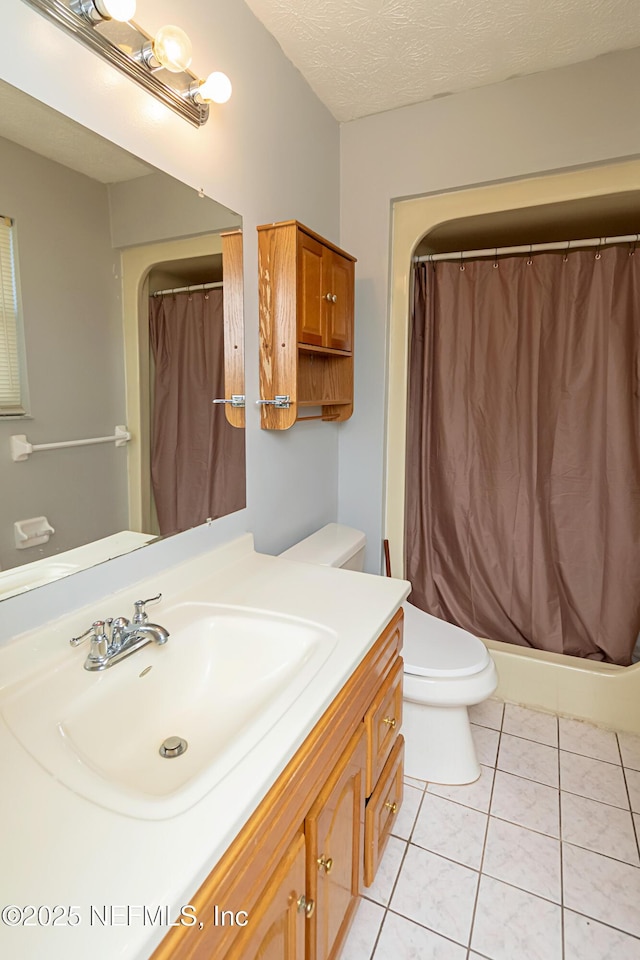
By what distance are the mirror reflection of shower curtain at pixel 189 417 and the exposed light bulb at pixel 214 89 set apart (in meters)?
0.44

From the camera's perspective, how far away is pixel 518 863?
1.42m

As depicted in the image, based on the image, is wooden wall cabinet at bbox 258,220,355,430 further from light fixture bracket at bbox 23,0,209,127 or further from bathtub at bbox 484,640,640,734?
bathtub at bbox 484,640,640,734

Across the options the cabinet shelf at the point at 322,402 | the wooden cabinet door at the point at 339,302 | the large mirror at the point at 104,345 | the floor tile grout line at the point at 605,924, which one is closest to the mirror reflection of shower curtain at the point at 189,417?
Answer: the large mirror at the point at 104,345

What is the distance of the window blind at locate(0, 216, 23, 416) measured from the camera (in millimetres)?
863

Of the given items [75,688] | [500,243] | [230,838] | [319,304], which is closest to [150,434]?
[75,688]

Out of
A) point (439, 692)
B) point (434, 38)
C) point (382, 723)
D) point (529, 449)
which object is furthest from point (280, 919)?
point (434, 38)

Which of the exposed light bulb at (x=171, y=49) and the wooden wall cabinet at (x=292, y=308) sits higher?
the exposed light bulb at (x=171, y=49)

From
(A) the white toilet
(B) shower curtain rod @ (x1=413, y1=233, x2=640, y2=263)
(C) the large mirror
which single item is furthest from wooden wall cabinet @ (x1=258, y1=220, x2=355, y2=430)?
(B) shower curtain rod @ (x1=413, y1=233, x2=640, y2=263)

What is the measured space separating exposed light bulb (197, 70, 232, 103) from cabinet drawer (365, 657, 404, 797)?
4.83ft

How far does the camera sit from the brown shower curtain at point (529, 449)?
207 cm

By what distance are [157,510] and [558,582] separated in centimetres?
182

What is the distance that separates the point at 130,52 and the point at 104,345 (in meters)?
0.61

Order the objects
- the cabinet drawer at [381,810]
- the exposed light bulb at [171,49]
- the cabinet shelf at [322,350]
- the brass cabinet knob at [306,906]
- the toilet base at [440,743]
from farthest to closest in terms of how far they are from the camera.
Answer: the toilet base at [440,743], the cabinet shelf at [322,350], the cabinet drawer at [381,810], the exposed light bulb at [171,49], the brass cabinet knob at [306,906]

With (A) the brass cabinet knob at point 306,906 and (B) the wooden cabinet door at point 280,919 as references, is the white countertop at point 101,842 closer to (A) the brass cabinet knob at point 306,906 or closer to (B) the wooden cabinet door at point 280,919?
(B) the wooden cabinet door at point 280,919
